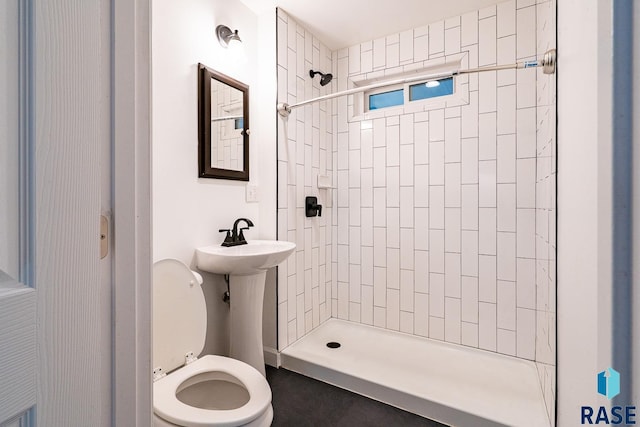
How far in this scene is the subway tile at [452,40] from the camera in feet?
7.20

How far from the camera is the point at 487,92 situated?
6.91ft

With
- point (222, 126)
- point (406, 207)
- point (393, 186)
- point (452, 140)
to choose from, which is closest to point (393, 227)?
point (406, 207)

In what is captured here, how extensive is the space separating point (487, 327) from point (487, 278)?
332mm

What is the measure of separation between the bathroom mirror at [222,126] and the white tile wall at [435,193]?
304 mm

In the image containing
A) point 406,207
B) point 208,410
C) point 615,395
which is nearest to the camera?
point 615,395

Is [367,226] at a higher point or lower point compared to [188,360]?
higher

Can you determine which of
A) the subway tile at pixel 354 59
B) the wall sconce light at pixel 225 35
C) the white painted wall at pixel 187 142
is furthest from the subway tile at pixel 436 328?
the wall sconce light at pixel 225 35

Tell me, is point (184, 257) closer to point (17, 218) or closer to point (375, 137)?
point (17, 218)

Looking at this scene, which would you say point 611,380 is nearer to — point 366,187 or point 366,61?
point 366,187

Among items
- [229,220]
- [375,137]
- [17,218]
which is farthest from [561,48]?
[229,220]

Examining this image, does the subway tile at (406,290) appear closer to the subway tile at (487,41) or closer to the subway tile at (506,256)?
the subway tile at (506,256)

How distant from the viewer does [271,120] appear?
6.98 ft

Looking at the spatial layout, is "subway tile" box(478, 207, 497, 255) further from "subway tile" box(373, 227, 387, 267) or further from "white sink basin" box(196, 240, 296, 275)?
"white sink basin" box(196, 240, 296, 275)

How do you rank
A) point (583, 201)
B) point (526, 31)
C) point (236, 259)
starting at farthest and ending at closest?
point (526, 31), point (236, 259), point (583, 201)
